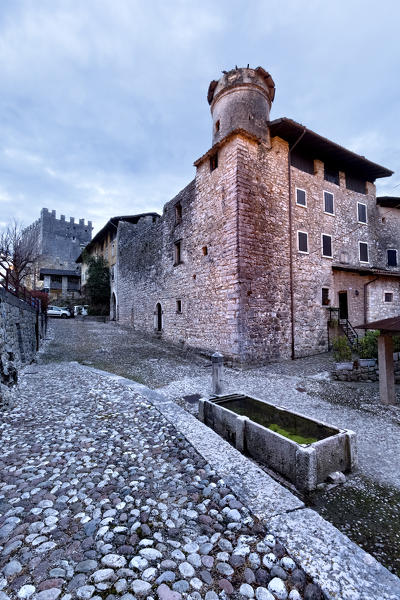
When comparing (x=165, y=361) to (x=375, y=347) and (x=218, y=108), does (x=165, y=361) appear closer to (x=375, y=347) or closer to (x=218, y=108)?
(x=375, y=347)

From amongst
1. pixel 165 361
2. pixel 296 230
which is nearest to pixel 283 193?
pixel 296 230

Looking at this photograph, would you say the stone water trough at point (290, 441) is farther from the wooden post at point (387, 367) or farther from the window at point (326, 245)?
the window at point (326, 245)

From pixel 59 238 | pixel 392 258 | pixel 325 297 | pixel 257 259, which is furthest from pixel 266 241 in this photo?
pixel 59 238

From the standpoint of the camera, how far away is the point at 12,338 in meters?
7.60

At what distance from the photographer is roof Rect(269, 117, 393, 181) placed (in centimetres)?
1151

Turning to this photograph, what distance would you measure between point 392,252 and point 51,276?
138 ft

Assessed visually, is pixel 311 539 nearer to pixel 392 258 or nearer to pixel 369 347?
pixel 369 347

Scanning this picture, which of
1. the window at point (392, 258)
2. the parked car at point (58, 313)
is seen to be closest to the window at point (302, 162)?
the window at point (392, 258)

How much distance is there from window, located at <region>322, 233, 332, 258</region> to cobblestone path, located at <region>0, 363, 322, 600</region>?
12.4 meters

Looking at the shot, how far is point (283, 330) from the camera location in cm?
1123

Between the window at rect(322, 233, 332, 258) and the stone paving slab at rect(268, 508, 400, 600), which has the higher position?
the window at rect(322, 233, 332, 258)

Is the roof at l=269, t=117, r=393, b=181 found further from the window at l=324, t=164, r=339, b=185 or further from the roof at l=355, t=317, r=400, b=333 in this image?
the roof at l=355, t=317, r=400, b=333

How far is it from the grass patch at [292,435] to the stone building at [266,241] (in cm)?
566

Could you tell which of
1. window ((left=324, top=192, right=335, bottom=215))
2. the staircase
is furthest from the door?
window ((left=324, top=192, right=335, bottom=215))
